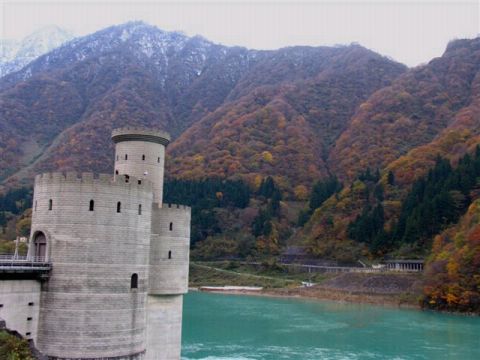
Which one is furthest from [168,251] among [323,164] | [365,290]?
[323,164]

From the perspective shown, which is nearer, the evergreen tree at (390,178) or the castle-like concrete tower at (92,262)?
the castle-like concrete tower at (92,262)

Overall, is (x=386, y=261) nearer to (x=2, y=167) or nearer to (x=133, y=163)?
(x=133, y=163)

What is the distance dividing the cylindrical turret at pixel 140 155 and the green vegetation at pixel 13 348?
9.95 meters

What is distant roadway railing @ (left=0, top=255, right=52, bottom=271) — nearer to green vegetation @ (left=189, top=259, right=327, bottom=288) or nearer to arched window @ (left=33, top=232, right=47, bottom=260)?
arched window @ (left=33, top=232, right=47, bottom=260)

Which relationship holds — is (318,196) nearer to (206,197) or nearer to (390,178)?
(390,178)

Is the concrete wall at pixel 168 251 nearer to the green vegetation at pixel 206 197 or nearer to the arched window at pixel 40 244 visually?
the arched window at pixel 40 244

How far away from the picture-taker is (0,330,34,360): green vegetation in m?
14.5

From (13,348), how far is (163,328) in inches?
391

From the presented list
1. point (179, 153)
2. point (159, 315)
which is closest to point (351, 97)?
point (179, 153)

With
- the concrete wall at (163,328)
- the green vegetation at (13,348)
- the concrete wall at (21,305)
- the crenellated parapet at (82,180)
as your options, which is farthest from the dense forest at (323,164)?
the green vegetation at (13,348)

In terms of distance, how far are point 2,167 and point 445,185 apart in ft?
386

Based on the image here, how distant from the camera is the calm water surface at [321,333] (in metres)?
37.9

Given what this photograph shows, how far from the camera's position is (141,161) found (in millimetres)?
25031

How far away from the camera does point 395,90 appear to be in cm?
15450
